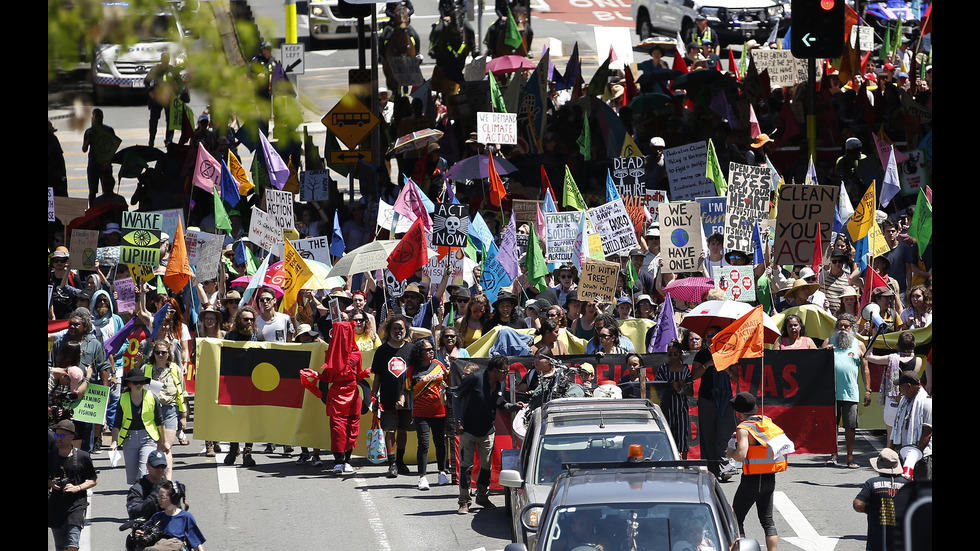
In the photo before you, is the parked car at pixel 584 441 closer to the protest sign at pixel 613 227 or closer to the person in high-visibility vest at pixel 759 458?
the person in high-visibility vest at pixel 759 458

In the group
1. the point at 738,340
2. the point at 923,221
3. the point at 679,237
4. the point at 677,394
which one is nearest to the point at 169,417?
the point at 677,394

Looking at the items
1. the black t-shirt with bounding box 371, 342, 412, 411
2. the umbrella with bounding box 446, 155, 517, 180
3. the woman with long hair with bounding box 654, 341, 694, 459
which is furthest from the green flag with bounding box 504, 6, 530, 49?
the woman with long hair with bounding box 654, 341, 694, 459

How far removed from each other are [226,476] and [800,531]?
5.94m

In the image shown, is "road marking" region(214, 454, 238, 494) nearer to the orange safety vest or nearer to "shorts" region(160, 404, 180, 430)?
"shorts" region(160, 404, 180, 430)

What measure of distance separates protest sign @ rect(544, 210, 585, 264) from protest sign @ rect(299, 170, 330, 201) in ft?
17.2

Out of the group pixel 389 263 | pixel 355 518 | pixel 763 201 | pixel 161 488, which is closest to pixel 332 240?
pixel 389 263

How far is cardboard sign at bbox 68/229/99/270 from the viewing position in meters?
17.6

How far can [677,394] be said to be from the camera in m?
13.8

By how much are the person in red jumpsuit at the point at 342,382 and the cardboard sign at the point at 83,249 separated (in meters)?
4.61

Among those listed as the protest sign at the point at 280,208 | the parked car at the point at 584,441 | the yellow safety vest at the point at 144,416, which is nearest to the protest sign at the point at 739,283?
the parked car at the point at 584,441

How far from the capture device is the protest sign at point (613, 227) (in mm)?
16734

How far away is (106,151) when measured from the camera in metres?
22.2

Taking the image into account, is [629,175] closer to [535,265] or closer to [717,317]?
[535,265]

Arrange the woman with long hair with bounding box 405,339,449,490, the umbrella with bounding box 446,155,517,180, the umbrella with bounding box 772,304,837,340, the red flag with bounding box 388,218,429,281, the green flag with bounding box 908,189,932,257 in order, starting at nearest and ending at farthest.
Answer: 1. the woman with long hair with bounding box 405,339,449,490
2. the umbrella with bounding box 772,304,837,340
3. the red flag with bounding box 388,218,429,281
4. the green flag with bounding box 908,189,932,257
5. the umbrella with bounding box 446,155,517,180
